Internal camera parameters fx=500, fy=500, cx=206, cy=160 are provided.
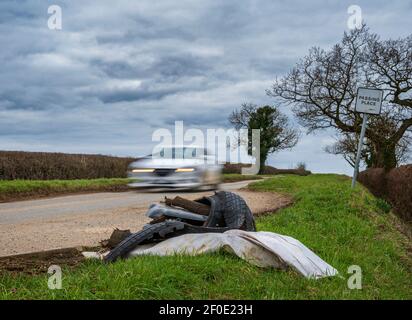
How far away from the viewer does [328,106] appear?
107ft

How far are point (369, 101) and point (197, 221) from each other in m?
11.1

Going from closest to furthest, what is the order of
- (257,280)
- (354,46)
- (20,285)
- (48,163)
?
(20,285) < (257,280) < (48,163) < (354,46)

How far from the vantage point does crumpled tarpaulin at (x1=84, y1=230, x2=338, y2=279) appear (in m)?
5.46

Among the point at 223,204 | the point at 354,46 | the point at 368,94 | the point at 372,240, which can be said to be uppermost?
the point at 354,46

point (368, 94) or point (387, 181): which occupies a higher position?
point (368, 94)

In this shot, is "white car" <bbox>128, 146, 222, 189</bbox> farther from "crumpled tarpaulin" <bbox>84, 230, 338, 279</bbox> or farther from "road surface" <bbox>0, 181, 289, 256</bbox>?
"crumpled tarpaulin" <bbox>84, 230, 338, 279</bbox>

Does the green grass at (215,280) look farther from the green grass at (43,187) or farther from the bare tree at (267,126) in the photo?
the bare tree at (267,126)

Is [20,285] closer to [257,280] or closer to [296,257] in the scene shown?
[257,280]

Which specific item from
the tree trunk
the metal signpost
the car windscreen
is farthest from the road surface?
the tree trunk

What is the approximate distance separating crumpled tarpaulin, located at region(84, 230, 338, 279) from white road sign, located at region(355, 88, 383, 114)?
11.1m

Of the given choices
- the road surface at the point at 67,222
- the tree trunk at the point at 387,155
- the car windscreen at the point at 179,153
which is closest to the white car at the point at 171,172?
the car windscreen at the point at 179,153

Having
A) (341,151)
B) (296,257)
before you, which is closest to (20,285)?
(296,257)
